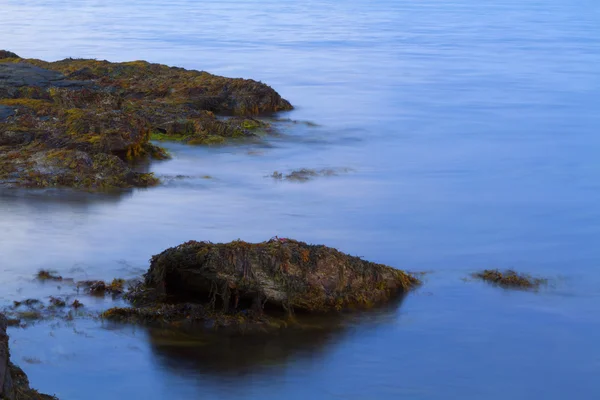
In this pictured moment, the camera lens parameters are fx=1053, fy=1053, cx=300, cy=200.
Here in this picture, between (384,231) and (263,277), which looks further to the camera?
(384,231)

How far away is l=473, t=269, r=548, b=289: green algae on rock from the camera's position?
8.70 m

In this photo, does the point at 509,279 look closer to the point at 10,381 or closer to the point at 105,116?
the point at 10,381

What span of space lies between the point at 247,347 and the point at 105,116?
22.9 feet

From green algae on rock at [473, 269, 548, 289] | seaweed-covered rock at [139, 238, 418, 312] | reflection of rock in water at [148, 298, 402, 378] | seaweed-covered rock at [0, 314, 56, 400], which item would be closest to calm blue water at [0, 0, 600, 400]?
reflection of rock in water at [148, 298, 402, 378]

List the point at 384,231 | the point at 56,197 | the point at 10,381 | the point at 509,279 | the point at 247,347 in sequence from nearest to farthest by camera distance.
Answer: the point at 10,381 → the point at 247,347 → the point at 509,279 → the point at 384,231 → the point at 56,197

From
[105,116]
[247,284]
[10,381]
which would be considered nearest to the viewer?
[10,381]

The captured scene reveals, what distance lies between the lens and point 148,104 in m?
16.5

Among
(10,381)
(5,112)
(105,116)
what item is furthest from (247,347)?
(5,112)

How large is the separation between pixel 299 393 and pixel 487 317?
202cm

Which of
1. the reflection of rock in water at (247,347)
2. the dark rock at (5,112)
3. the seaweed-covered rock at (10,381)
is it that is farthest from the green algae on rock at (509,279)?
the dark rock at (5,112)

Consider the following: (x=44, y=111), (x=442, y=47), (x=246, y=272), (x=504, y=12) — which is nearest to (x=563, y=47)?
(x=442, y=47)

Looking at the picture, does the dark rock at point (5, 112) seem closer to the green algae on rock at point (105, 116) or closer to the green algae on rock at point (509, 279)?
the green algae on rock at point (105, 116)

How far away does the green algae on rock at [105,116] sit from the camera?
1181 cm

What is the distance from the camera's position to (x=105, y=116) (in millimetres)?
13359
